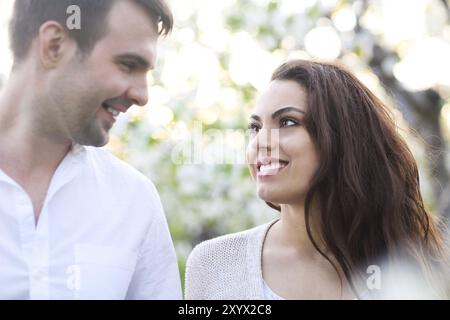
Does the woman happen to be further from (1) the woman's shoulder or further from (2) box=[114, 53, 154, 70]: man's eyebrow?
(2) box=[114, 53, 154, 70]: man's eyebrow

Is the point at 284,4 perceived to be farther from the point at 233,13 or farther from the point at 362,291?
the point at 362,291

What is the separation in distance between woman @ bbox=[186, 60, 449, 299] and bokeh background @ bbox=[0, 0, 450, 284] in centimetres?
109

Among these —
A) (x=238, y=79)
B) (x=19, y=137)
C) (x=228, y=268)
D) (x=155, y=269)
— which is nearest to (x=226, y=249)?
(x=228, y=268)

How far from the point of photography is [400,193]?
5.98 ft

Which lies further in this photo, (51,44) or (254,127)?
(254,127)

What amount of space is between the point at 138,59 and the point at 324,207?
1.79 feet

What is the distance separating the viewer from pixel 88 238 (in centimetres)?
158

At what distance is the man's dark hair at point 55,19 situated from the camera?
1.60m

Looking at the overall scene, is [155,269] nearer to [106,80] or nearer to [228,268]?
[228,268]

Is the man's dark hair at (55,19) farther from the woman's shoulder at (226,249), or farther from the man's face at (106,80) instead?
the woman's shoulder at (226,249)

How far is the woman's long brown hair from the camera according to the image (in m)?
1.75

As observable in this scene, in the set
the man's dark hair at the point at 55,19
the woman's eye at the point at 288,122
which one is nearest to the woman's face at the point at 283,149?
the woman's eye at the point at 288,122

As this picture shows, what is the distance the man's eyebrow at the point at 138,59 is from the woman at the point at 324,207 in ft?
0.94
